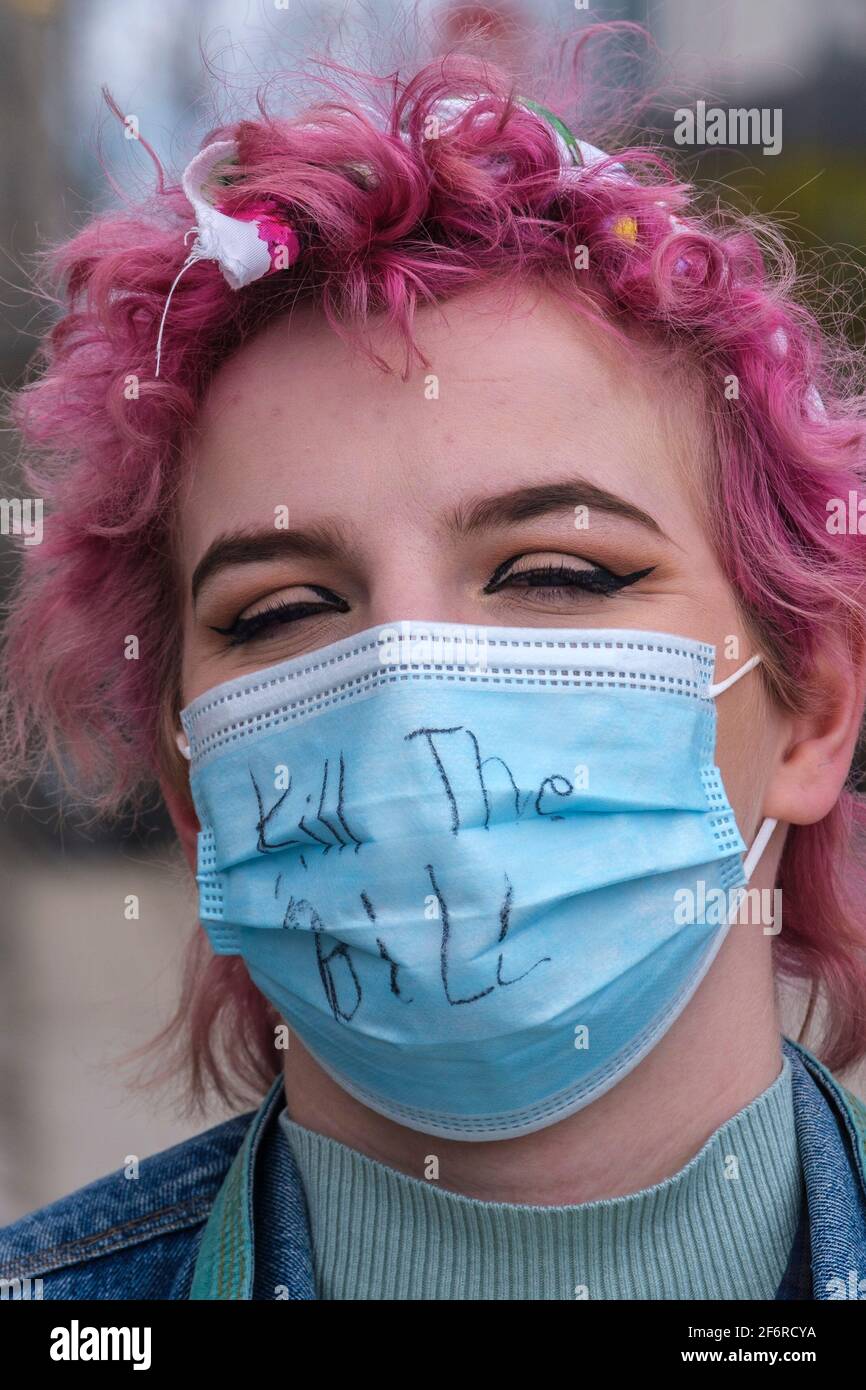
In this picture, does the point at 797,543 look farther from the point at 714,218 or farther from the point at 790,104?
the point at 790,104

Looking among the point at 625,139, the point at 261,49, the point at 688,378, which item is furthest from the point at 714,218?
the point at 261,49

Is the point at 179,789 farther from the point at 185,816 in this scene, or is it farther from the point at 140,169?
the point at 140,169

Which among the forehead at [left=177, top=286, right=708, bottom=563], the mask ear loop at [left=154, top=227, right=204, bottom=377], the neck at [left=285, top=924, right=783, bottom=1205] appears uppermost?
the mask ear loop at [left=154, top=227, right=204, bottom=377]

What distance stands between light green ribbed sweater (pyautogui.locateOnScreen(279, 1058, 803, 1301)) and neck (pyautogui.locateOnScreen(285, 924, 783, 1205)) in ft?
0.06

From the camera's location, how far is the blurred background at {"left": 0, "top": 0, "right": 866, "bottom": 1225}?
7.59 ft

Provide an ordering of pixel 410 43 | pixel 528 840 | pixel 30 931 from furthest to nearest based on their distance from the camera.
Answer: pixel 30 931 → pixel 410 43 → pixel 528 840

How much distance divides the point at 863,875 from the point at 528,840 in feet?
2.82

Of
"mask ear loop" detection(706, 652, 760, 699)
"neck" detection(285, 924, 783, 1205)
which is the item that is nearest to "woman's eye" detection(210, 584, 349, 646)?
"mask ear loop" detection(706, 652, 760, 699)

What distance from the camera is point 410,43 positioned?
1.98 meters

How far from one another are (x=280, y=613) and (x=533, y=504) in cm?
33

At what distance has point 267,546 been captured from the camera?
5.20 feet

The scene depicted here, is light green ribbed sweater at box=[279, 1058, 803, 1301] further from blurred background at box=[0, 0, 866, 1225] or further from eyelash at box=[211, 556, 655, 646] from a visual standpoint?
blurred background at box=[0, 0, 866, 1225]

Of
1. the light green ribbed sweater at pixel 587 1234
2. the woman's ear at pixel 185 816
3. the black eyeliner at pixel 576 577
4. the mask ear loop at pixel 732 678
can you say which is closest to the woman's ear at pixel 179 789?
the woman's ear at pixel 185 816
